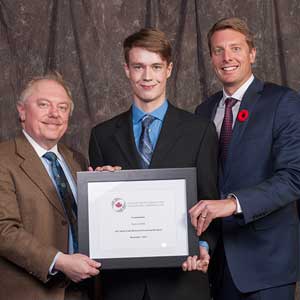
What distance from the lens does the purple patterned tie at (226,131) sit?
2.62 meters

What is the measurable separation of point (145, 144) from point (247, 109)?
0.45m

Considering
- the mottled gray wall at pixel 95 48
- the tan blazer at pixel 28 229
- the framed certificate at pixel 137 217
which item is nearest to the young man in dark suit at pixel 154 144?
the framed certificate at pixel 137 217

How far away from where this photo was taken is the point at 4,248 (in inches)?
91.3

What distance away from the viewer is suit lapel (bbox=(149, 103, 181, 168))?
2.38m

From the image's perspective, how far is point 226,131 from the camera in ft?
8.66

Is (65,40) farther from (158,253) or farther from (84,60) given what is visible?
(158,253)

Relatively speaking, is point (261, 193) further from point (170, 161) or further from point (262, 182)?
point (170, 161)

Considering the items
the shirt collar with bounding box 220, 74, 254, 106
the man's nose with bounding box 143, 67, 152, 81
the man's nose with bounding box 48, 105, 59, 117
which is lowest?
the man's nose with bounding box 48, 105, 59, 117

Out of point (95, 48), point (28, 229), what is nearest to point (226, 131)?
point (28, 229)

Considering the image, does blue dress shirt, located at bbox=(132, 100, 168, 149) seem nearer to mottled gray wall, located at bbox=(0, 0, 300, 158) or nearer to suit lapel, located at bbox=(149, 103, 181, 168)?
suit lapel, located at bbox=(149, 103, 181, 168)

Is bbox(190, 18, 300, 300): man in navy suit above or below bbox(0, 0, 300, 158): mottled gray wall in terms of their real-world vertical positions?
below

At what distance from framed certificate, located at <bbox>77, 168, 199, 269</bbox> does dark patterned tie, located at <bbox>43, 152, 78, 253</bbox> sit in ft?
0.56

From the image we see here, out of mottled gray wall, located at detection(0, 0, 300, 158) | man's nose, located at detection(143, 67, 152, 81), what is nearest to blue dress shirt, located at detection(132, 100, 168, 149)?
man's nose, located at detection(143, 67, 152, 81)

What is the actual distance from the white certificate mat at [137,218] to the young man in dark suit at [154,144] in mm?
113
